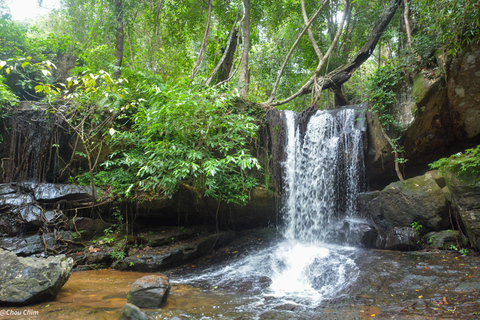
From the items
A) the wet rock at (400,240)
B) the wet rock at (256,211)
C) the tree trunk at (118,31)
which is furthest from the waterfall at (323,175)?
the tree trunk at (118,31)

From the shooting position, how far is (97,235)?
7.98 m

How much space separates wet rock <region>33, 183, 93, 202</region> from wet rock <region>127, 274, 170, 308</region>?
186 inches

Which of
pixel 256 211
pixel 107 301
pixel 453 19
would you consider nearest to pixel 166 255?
pixel 107 301

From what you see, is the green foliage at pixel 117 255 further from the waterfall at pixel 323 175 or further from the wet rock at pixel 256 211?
the waterfall at pixel 323 175

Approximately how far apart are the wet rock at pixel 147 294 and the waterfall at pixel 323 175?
5.22 metres

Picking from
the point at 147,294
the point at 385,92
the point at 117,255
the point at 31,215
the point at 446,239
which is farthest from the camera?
the point at 385,92

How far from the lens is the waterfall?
8.77m

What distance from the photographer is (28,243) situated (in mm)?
7281

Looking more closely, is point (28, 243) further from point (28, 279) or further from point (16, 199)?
point (28, 279)

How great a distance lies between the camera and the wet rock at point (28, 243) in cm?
707

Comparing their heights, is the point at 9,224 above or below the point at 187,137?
below

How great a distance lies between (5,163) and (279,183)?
8.48 meters

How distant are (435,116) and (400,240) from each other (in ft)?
12.4

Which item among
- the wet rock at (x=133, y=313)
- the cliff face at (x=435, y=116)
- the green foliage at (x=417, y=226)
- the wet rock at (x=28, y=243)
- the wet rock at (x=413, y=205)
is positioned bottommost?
the wet rock at (x=133, y=313)
